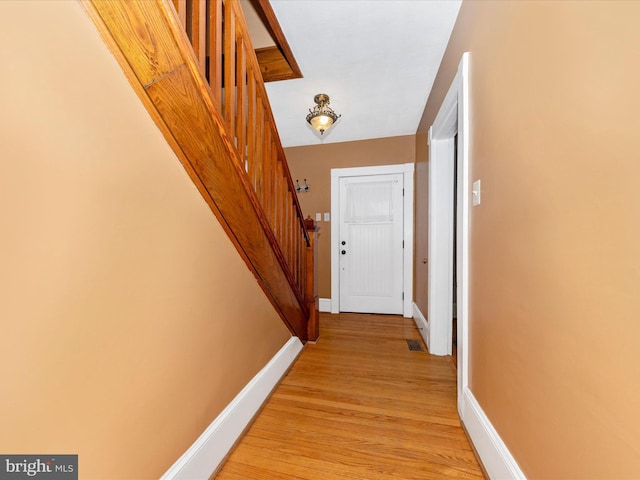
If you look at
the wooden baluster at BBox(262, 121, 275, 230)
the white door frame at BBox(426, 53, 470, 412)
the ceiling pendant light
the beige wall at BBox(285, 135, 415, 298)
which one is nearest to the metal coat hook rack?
the beige wall at BBox(285, 135, 415, 298)

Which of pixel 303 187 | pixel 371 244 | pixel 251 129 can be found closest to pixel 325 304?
pixel 371 244

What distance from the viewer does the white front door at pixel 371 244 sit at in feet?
12.0

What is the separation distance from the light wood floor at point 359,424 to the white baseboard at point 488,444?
0.26ft

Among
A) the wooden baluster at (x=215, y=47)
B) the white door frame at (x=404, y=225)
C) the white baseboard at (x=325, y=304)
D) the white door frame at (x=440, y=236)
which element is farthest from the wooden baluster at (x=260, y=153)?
the white baseboard at (x=325, y=304)

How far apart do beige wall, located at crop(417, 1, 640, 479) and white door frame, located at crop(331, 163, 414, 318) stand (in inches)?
89.2

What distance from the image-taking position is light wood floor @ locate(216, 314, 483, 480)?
1278mm

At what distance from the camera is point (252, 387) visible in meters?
1.60

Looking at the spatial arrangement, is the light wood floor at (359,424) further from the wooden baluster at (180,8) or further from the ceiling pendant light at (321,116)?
the ceiling pendant light at (321,116)

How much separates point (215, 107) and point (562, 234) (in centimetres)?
124

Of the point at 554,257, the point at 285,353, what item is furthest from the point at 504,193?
the point at 285,353

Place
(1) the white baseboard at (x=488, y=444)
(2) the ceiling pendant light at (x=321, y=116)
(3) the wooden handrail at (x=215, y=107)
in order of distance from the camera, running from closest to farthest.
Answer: (3) the wooden handrail at (x=215, y=107) < (1) the white baseboard at (x=488, y=444) < (2) the ceiling pendant light at (x=321, y=116)

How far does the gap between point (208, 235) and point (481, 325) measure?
139cm

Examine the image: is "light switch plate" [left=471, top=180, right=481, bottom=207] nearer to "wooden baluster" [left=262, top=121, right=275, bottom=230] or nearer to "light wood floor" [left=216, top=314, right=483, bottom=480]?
"wooden baluster" [left=262, top=121, right=275, bottom=230]

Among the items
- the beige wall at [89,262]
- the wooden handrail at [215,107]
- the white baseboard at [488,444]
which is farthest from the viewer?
the white baseboard at [488,444]
